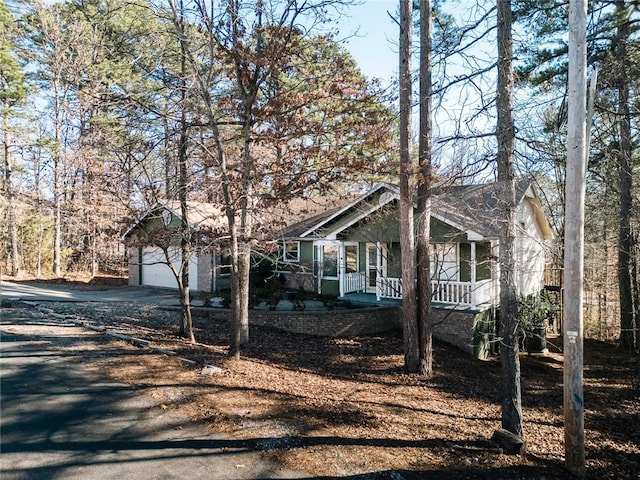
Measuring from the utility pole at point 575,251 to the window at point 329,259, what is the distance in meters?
14.1

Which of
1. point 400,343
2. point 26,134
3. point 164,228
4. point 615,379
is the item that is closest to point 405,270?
point 400,343

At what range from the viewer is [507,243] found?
6.07 meters

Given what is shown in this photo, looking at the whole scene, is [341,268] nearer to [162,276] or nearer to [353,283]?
[353,283]

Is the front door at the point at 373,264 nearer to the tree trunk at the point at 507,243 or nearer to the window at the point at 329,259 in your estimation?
the window at the point at 329,259

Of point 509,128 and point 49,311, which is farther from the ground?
point 509,128

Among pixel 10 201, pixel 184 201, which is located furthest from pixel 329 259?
pixel 10 201

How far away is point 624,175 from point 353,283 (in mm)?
10338

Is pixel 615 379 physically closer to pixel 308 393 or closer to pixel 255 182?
pixel 308 393

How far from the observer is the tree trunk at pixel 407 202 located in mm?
9375

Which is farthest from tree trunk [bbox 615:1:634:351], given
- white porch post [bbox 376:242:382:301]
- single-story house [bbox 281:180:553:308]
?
white porch post [bbox 376:242:382:301]

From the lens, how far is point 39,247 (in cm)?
2478

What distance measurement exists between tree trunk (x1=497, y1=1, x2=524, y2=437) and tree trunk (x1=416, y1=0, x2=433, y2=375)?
2.85 metres

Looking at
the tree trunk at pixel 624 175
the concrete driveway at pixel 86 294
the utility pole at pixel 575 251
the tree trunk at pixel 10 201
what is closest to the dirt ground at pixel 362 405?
the utility pole at pixel 575 251

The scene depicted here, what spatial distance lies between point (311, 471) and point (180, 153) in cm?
721
